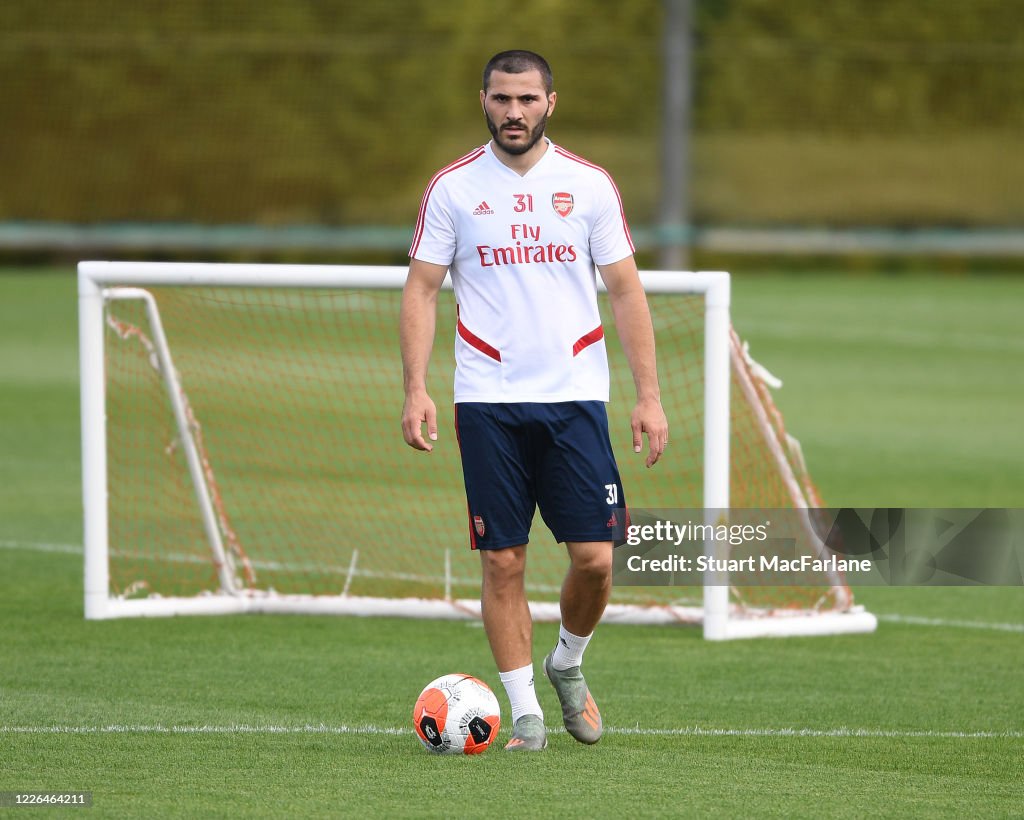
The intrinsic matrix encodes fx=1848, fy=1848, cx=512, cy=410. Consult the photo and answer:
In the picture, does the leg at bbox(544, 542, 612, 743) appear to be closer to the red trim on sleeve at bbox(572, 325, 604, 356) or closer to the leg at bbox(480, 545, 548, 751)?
the leg at bbox(480, 545, 548, 751)

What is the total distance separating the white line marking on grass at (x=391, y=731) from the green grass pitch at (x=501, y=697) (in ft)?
0.05

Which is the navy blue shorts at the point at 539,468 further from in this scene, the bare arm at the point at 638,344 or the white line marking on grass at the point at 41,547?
the white line marking on grass at the point at 41,547

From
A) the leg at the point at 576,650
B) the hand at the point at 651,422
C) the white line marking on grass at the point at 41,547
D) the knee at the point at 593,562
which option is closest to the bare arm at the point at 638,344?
the hand at the point at 651,422

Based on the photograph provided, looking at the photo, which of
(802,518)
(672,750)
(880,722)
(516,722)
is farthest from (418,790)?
(802,518)

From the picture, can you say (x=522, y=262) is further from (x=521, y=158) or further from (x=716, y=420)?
(x=716, y=420)

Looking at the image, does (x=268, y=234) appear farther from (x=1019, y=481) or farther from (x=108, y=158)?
(x=1019, y=481)

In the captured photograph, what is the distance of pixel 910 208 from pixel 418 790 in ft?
82.2

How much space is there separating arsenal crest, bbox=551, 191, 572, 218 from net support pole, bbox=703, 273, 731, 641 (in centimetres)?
231

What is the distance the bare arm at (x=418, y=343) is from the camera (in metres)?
5.75

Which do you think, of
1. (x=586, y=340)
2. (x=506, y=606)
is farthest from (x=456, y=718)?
(x=586, y=340)

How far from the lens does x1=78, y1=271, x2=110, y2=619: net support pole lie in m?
8.33

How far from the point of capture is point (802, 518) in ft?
27.4

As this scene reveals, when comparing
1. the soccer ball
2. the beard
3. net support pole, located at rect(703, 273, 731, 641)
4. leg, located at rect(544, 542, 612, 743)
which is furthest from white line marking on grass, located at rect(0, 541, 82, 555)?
the beard

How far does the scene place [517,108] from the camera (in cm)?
573
